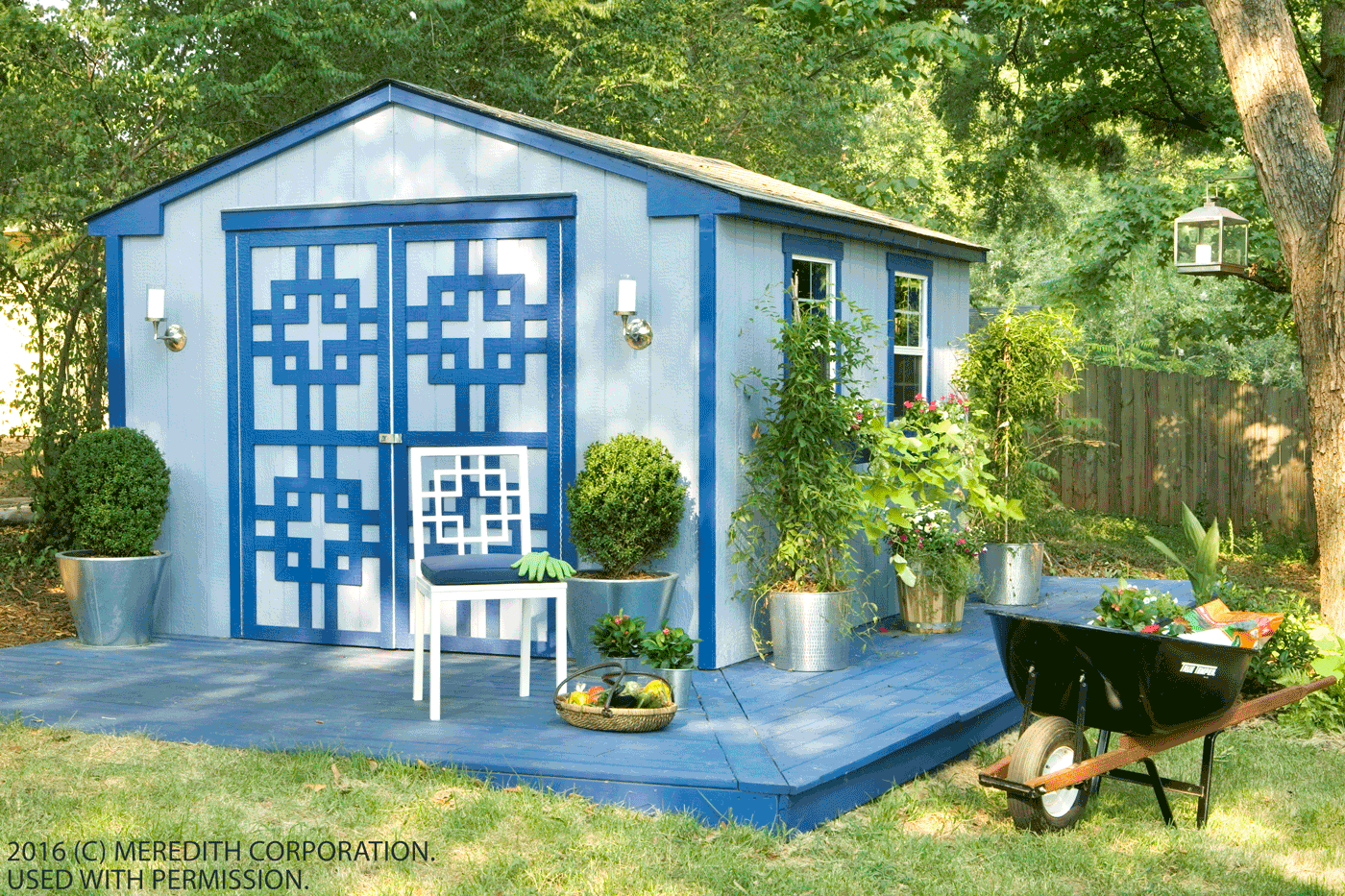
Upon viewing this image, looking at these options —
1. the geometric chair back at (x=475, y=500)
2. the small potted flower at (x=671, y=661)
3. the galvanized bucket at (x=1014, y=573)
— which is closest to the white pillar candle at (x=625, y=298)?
the geometric chair back at (x=475, y=500)

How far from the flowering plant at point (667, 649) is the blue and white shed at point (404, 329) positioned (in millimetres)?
745

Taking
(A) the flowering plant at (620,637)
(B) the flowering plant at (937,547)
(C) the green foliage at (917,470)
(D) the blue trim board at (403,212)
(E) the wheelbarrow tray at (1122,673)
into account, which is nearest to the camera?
(E) the wheelbarrow tray at (1122,673)

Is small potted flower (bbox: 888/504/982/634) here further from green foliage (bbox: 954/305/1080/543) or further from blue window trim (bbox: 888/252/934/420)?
green foliage (bbox: 954/305/1080/543)

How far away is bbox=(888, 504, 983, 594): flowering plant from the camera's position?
6.99 metres

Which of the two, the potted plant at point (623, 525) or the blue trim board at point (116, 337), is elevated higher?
the blue trim board at point (116, 337)

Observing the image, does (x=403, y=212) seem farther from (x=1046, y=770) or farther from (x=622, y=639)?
(x=1046, y=770)

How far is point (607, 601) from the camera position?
5.71 m

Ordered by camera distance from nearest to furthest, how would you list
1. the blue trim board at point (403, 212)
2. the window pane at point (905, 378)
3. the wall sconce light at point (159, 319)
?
the blue trim board at point (403, 212) → the wall sconce light at point (159, 319) → the window pane at point (905, 378)

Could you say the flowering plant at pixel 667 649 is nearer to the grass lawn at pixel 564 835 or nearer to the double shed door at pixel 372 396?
the grass lawn at pixel 564 835

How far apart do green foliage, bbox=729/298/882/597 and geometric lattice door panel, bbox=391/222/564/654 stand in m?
0.93

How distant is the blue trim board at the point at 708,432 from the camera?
5.84 m

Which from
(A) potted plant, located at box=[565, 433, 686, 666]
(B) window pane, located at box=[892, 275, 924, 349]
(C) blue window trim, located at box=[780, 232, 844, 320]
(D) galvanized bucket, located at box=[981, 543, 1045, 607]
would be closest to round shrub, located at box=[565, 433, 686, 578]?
(A) potted plant, located at box=[565, 433, 686, 666]

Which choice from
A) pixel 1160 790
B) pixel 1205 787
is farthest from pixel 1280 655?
pixel 1160 790

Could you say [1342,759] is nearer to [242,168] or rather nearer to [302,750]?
[302,750]
